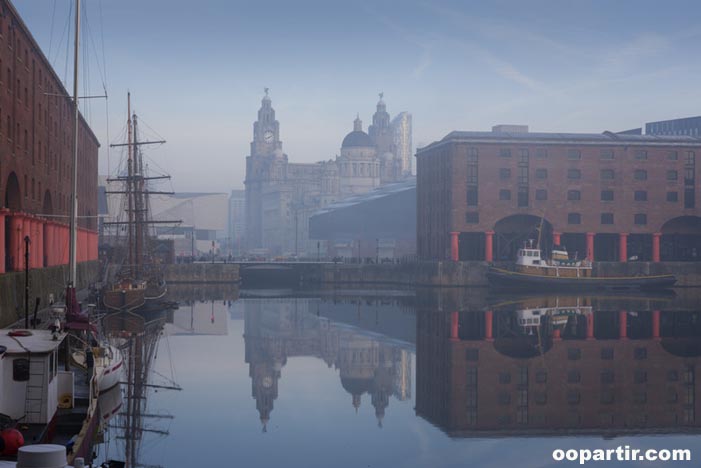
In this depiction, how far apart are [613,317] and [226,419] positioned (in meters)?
40.0

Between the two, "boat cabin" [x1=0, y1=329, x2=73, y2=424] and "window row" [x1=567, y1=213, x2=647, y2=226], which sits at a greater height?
"window row" [x1=567, y1=213, x2=647, y2=226]

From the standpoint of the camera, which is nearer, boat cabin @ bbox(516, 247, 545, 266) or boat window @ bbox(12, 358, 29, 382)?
boat window @ bbox(12, 358, 29, 382)

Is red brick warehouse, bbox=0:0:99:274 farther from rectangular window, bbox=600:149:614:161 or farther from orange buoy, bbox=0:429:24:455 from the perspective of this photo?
rectangular window, bbox=600:149:614:161

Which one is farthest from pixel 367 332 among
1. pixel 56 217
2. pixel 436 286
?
pixel 436 286

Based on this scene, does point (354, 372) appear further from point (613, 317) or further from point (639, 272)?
point (639, 272)

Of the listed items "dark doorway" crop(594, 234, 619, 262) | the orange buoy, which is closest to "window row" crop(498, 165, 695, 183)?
"dark doorway" crop(594, 234, 619, 262)

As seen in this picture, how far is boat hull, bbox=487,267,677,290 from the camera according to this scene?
305 ft

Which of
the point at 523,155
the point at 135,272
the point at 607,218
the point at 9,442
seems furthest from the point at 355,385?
the point at 607,218

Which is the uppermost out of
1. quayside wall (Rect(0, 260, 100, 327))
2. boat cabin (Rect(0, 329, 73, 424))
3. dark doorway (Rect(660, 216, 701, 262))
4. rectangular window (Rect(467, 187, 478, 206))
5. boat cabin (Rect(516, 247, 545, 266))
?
rectangular window (Rect(467, 187, 478, 206))

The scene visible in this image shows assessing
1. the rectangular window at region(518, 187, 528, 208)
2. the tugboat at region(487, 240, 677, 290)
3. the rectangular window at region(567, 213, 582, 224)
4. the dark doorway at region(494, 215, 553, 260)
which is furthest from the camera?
the dark doorway at region(494, 215, 553, 260)

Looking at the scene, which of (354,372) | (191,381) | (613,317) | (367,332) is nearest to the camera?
(191,381)

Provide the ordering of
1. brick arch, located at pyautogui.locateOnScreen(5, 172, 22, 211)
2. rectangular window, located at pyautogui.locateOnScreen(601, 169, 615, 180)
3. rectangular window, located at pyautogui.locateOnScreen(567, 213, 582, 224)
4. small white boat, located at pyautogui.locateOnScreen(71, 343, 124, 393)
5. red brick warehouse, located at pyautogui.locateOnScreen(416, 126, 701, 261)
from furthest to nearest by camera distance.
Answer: rectangular window, located at pyautogui.locateOnScreen(601, 169, 615, 180) < rectangular window, located at pyautogui.locateOnScreen(567, 213, 582, 224) < red brick warehouse, located at pyautogui.locateOnScreen(416, 126, 701, 261) < brick arch, located at pyautogui.locateOnScreen(5, 172, 22, 211) < small white boat, located at pyautogui.locateOnScreen(71, 343, 124, 393)

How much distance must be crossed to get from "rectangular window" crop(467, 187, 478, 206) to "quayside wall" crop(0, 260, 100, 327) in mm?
45301

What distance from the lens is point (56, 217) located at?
Answer: 69000mm
